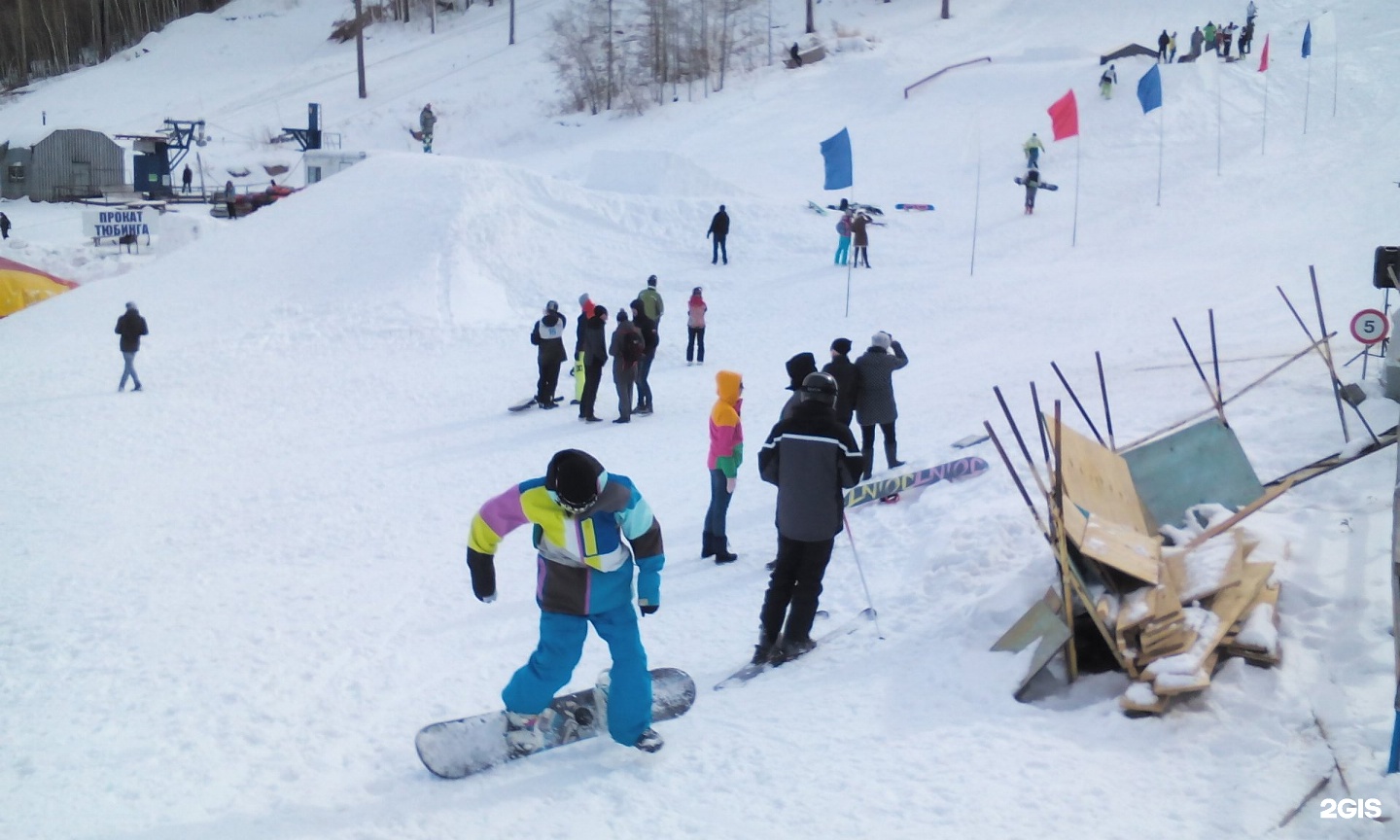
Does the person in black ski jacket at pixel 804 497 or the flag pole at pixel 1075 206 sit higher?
the flag pole at pixel 1075 206

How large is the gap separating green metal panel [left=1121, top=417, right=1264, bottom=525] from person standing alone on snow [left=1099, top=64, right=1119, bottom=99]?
81.0 feet

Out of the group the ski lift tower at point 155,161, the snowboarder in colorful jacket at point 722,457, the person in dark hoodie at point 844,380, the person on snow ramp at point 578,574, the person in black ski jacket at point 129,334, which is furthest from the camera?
the ski lift tower at point 155,161

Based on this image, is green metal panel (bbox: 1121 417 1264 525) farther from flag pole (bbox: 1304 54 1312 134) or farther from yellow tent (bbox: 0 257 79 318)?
flag pole (bbox: 1304 54 1312 134)

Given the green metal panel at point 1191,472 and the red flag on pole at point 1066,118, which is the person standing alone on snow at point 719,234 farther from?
the green metal panel at point 1191,472

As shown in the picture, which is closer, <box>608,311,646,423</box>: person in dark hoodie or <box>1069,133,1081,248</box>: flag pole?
<box>608,311,646,423</box>: person in dark hoodie

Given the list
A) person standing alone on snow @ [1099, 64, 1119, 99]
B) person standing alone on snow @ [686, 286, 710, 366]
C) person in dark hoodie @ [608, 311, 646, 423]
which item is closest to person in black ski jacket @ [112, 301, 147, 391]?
person in dark hoodie @ [608, 311, 646, 423]

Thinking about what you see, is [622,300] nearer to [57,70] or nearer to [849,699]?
[849,699]

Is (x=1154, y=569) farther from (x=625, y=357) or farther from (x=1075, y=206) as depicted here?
(x=1075, y=206)

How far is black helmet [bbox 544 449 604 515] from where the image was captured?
409 cm

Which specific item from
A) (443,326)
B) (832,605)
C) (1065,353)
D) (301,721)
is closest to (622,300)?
(443,326)

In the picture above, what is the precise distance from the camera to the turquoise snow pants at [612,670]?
14.5 ft

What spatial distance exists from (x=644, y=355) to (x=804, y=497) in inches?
289

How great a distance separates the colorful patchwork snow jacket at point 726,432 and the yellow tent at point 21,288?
19.2 metres

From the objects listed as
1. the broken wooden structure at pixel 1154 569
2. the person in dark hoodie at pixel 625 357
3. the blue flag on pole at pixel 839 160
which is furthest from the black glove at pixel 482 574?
the blue flag on pole at pixel 839 160
